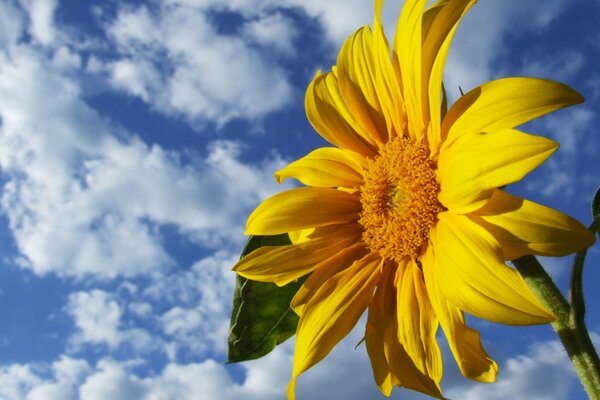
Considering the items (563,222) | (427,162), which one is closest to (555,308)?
(563,222)

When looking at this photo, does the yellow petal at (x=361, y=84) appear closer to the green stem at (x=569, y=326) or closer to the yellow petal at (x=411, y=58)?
the yellow petal at (x=411, y=58)

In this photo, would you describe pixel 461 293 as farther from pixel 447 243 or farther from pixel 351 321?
pixel 351 321

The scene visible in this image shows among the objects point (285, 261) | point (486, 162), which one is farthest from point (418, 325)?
point (486, 162)

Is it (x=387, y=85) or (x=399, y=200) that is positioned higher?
(x=387, y=85)

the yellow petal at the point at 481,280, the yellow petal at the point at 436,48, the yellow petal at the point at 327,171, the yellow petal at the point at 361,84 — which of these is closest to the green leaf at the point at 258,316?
the yellow petal at the point at 327,171

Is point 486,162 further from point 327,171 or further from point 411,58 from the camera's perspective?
point 327,171

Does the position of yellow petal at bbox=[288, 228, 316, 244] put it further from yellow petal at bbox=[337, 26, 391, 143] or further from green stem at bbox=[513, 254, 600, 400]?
green stem at bbox=[513, 254, 600, 400]
